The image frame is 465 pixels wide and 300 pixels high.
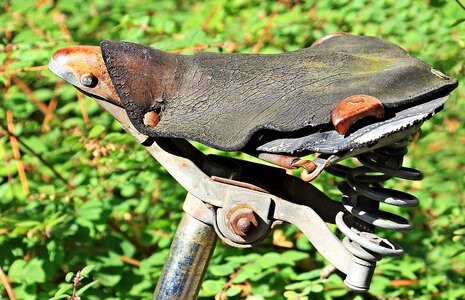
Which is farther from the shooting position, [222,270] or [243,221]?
[222,270]

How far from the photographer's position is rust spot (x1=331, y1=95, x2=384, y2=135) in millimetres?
1275

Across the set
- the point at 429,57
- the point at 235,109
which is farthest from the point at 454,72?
the point at 235,109

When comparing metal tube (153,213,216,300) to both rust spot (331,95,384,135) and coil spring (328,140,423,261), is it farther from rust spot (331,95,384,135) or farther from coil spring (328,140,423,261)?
rust spot (331,95,384,135)

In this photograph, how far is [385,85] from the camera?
1.41 m

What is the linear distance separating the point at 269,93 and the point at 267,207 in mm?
220

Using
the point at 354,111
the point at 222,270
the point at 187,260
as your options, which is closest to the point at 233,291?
the point at 222,270

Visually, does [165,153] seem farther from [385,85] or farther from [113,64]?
[385,85]

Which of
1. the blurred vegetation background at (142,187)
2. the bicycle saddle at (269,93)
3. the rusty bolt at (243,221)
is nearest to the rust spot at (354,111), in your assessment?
the bicycle saddle at (269,93)

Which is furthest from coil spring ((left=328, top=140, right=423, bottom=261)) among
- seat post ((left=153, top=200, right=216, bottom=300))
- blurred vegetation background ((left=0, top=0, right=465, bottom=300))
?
blurred vegetation background ((left=0, top=0, right=465, bottom=300))

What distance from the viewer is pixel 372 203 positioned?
160 centimetres

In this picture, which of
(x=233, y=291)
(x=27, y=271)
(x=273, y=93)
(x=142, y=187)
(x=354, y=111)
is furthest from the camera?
(x=142, y=187)

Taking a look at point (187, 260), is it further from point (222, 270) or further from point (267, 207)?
point (222, 270)

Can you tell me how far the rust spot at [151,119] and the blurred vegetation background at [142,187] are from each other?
0.53m

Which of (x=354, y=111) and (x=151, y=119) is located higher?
(x=354, y=111)
